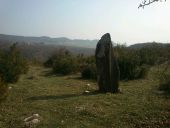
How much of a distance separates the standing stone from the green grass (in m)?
0.57

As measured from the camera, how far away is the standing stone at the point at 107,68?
15.7 m

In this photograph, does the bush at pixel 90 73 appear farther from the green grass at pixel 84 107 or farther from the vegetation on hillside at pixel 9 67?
the green grass at pixel 84 107

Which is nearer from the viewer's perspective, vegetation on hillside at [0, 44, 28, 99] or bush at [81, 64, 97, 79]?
vegetation on hillside at [0, 44, 28, 99]

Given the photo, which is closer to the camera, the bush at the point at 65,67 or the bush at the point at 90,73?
the bush at the point at 90,73

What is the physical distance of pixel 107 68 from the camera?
15.8 metres

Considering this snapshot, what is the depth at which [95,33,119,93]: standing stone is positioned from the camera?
15742 millimetres

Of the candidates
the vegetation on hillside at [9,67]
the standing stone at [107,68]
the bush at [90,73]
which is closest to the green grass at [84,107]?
the standing stone at [107,68]

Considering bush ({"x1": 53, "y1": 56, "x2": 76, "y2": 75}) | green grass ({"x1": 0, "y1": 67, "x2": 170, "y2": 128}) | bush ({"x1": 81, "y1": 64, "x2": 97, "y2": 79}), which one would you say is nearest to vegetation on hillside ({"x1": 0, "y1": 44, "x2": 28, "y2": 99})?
green grass ({"x1": 0, "y1": 67, "x2": 170, "y2": 128})

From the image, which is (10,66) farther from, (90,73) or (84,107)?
(84,107)

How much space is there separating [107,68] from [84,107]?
3.72 meters

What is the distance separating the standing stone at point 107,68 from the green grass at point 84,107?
1.87 ft

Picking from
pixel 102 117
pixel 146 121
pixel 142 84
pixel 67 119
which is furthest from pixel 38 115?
pixel 142 84

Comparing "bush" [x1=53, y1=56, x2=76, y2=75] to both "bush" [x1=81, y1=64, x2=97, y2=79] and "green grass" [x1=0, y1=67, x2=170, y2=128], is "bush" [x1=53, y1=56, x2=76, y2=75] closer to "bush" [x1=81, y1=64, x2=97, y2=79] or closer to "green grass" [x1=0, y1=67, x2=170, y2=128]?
"bush" [x1=81, y1=64, x2=97, y2=79]

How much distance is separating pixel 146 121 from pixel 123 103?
2.36 metres
